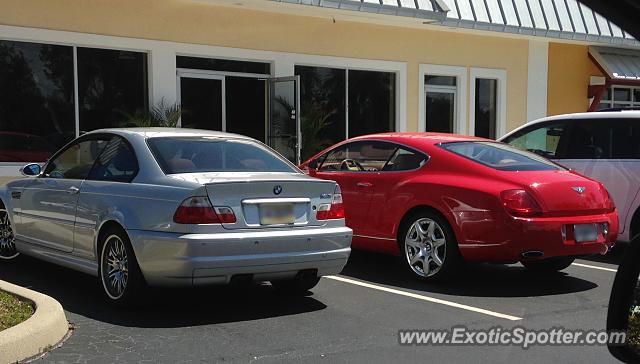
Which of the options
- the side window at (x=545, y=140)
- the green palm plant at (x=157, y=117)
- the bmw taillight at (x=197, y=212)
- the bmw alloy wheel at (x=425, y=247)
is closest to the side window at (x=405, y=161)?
the bmw alloy wheel at (x=425, y=247)

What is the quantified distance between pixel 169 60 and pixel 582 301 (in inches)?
349

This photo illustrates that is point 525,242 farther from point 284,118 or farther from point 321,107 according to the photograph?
point 321,107

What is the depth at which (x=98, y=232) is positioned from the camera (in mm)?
5645

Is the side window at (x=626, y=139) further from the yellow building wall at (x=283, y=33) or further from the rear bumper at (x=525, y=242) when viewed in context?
the yellow building wall at (x=283, y=33)

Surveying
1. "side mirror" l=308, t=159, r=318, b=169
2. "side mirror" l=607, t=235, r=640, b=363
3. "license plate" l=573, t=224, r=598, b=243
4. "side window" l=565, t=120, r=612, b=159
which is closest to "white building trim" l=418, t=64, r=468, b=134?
"side window" l=565, t=120, r=612, b=159

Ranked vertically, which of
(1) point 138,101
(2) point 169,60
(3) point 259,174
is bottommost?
(3) point 259,174

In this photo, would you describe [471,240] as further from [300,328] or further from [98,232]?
[98,232]

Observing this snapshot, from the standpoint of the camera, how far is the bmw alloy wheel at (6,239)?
7.32 metres

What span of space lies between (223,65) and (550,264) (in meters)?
8.16

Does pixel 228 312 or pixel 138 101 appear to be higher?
pixel 138 101

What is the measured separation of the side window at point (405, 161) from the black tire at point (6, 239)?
13.7 ft

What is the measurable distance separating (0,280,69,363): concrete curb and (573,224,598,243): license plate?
455 cm

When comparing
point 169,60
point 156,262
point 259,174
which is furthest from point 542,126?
point 169,60

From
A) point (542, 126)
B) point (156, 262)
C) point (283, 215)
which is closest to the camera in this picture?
point (156, 262)
